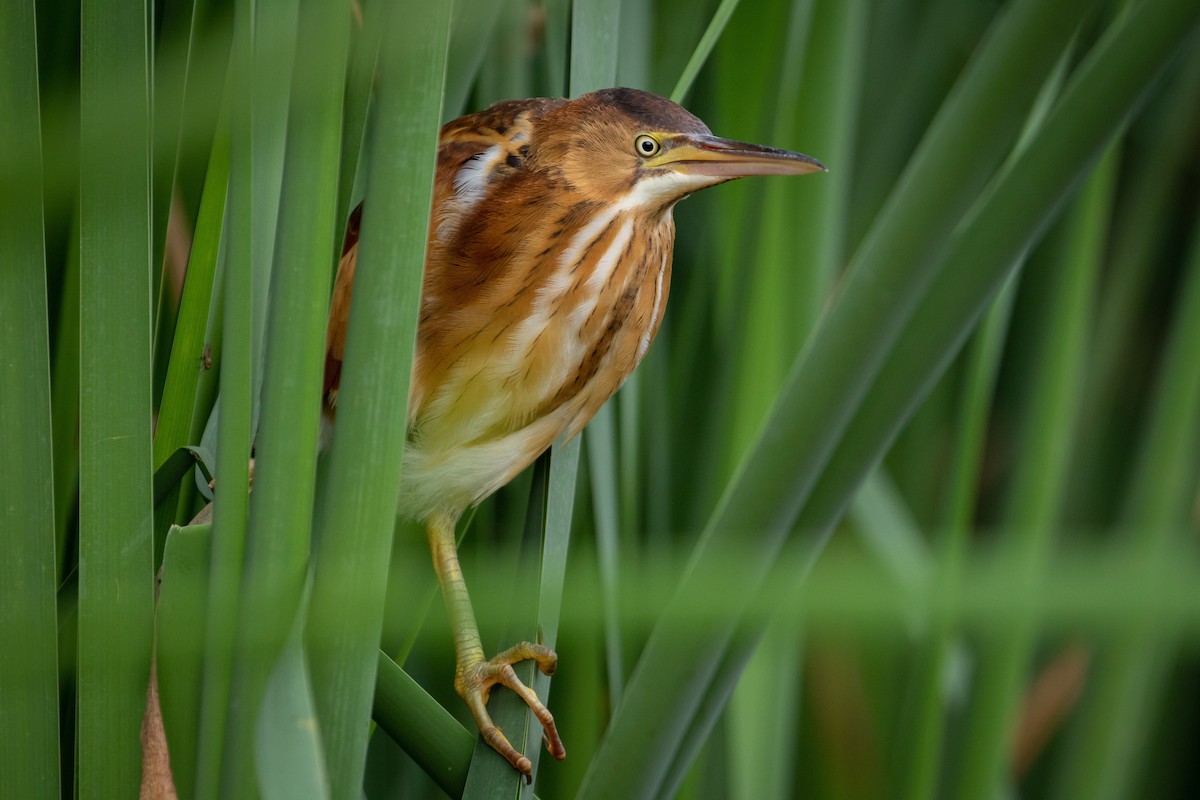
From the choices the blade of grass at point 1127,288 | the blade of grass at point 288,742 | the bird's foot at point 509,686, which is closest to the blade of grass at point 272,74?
the blade of grass at point 288,742

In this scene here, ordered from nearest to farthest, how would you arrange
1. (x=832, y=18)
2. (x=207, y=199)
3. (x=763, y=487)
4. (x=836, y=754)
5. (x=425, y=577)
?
(x=763, y=487) → (x=207, y=199) → (x=832, y=18) → (x=425, y=577) → (x=836, y=754)

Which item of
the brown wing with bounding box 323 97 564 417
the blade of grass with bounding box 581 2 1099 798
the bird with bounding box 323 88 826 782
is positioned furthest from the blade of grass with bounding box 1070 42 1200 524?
the blade of grass with bounding box 581 2 1099 798

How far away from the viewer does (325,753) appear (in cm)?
46

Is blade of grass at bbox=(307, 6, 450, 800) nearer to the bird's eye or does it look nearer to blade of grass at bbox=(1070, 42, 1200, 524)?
the bird's eye

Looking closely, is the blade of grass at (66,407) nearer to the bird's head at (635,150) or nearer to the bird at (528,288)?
the bird at (528,288)

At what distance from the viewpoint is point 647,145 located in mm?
932

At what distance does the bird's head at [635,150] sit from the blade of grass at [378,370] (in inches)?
16.6

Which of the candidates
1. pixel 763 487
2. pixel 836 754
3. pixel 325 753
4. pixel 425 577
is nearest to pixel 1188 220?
pixel 836 754

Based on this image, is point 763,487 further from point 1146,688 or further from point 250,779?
point 1146,688

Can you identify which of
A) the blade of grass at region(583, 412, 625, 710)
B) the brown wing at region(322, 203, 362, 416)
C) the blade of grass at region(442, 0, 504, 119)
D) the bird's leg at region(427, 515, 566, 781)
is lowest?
the bird's leg at region(427, 515, 566, 781)

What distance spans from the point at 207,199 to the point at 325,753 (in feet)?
1.08

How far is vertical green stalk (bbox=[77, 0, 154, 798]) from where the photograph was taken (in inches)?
19.3

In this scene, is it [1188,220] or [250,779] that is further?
[1188,220]

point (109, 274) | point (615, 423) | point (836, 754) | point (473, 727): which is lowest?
point (836, 754)
